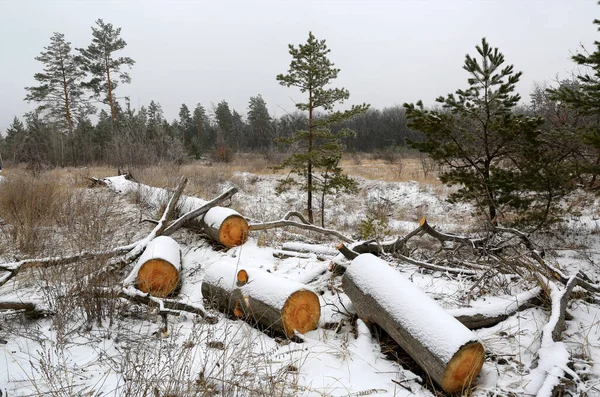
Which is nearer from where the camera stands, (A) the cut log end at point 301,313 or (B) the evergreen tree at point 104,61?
(A) the cut log end at point 301,313

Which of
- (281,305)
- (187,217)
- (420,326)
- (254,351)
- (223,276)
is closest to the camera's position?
(420,326)

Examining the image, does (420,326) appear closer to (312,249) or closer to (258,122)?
(312,249)

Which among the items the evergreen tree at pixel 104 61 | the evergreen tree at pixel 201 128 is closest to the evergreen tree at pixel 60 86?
the evergreen tree at pixel 104 61

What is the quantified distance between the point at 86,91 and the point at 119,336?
94.6 feet

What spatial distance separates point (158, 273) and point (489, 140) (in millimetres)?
8150

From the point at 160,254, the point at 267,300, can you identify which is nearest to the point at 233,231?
the point at 160,254

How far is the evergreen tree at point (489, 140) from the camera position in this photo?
7305mm

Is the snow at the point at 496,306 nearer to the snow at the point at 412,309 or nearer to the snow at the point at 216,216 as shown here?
the snow at the point at 412,309

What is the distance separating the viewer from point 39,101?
26141mm

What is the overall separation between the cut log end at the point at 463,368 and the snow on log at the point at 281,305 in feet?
3.84

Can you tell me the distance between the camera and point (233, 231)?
17.6 feet

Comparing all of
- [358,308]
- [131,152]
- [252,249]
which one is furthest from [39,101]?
[358,308]

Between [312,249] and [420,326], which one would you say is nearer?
[420,326]

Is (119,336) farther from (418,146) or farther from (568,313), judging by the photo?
(418,146)
